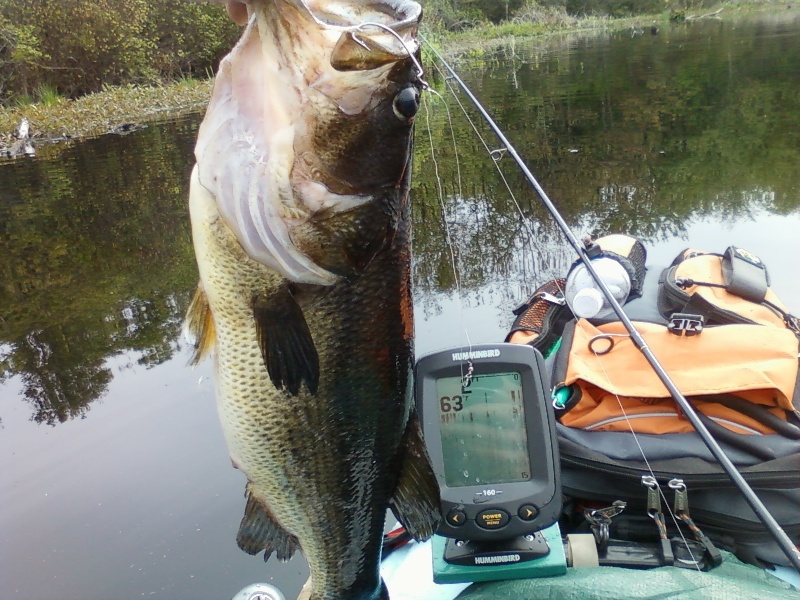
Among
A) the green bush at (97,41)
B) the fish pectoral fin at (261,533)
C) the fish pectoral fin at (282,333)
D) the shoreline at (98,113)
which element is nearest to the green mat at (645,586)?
the fish pectoral fin at (261,533)

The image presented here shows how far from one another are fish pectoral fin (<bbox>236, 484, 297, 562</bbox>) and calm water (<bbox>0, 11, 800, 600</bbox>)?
1245 millimetres

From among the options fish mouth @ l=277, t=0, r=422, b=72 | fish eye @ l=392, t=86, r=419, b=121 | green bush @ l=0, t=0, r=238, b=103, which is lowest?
fish eye @ l=392, t=86, r=419, b=121

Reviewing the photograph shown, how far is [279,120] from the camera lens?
1.24 metres

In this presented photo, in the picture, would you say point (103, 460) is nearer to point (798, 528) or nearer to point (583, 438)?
point (583, 438)

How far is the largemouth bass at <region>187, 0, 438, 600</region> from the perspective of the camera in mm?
1188

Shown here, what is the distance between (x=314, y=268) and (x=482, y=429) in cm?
85

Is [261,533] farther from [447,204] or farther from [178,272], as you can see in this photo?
[447,204]

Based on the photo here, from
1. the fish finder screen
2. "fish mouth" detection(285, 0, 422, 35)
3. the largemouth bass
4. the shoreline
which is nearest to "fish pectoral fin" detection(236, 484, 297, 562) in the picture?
the largemouth bass

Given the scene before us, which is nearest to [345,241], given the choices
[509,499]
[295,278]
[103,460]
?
[295,278]

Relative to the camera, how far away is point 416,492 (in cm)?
157

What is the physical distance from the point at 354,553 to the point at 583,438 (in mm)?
885

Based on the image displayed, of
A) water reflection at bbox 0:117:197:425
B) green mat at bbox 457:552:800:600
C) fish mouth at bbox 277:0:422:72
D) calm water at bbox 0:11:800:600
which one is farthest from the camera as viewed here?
water reflection at bbox 0:117:197:425

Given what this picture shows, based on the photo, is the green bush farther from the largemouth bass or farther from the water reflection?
the largemouth bass

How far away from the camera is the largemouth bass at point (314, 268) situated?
1.19 m
